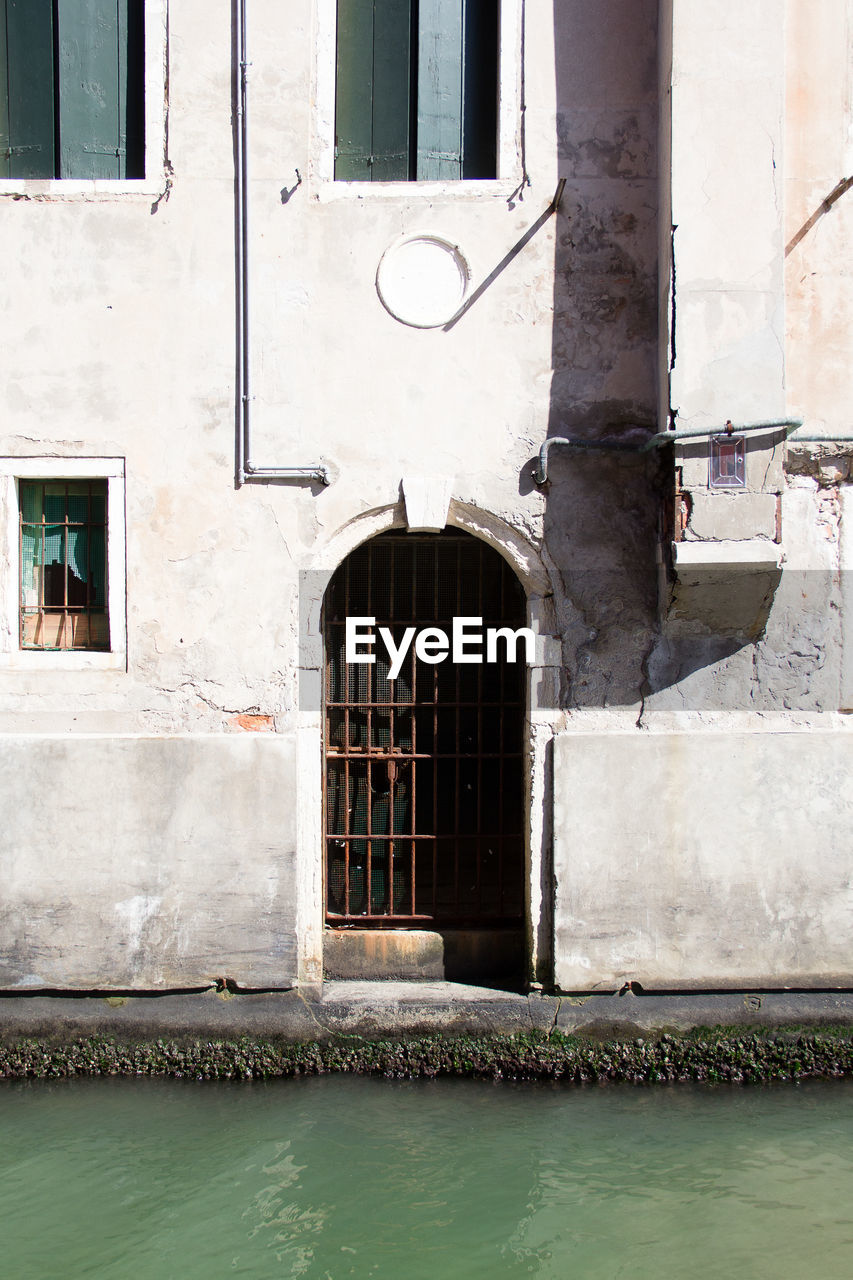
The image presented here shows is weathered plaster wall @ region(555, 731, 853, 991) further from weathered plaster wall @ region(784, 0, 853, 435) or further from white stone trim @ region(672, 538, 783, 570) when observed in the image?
weathered plaster wall @ region(784, 0, 853, 435)

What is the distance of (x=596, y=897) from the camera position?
5.56m

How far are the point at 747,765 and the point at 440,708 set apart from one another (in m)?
1.71

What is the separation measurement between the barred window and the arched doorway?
4.22 feet

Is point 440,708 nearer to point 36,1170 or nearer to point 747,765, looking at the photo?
point 747,765

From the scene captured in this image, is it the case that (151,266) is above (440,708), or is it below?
above

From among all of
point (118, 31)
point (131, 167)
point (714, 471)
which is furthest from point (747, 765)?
point (118, 31)

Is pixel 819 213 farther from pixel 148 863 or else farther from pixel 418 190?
pixel 148 863

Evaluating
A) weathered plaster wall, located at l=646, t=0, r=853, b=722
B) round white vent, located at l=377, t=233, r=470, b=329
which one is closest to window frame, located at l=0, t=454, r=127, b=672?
round white vent, located at l=377, t=233, r=470, b=329

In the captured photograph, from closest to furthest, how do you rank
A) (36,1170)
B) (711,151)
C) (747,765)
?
(36,1170), (711,151), (747,765)

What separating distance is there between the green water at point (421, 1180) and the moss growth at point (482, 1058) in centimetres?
9

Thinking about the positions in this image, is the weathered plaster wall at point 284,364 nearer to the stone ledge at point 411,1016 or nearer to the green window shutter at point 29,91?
the green window shutter at point 29,91

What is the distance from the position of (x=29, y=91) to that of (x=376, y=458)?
109 inches

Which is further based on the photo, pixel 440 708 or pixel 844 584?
pixel 440 708

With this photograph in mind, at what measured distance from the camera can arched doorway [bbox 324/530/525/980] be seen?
612 centimetres
